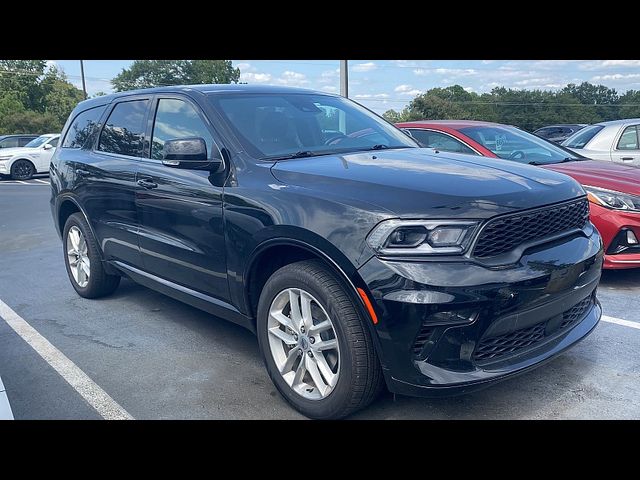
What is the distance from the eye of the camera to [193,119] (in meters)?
3.91

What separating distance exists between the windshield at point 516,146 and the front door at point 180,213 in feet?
10.8

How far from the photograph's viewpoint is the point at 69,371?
3793 mm

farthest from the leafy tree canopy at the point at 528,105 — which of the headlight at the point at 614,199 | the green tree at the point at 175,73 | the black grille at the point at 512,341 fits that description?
the black grille at the point at 512,341

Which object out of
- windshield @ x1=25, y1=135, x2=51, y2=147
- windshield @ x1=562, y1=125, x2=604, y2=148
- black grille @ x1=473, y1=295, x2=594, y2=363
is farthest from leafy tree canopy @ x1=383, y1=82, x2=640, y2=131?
black grille @ x1=473, y1=295, x2=594, y2=363

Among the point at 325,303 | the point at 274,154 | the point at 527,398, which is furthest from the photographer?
the point at 274,154

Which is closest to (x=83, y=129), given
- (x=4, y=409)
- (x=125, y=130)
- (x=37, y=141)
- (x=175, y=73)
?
(x=125, y=130)

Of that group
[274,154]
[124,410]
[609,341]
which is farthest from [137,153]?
[609,341]

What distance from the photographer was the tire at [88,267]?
513 centimetres

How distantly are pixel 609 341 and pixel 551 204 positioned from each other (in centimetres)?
156

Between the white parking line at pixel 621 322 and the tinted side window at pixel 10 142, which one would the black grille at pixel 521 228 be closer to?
the white parking line at pixel 621 322

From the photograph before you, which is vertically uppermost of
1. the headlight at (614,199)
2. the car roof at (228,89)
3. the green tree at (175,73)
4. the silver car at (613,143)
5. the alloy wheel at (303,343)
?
the green tree at (175,73)

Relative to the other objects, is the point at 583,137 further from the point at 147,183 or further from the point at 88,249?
the point at 88,249

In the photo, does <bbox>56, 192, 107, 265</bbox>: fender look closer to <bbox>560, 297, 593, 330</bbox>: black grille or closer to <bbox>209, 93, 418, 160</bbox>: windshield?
<bbox>209, 93, 418, 160</bbox>: windshield
